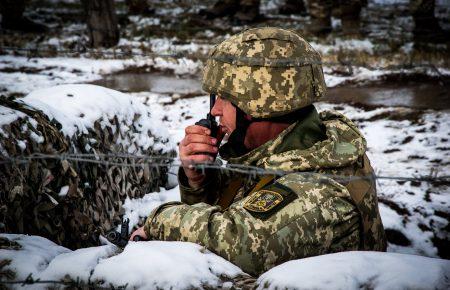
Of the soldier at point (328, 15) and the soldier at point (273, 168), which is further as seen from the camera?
the soldier at point (328, 15)

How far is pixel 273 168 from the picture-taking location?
208 centimetres

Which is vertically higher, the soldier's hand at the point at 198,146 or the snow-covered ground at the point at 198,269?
the soldier's hand at the point at 198,146

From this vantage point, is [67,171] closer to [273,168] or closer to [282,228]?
[273,168]

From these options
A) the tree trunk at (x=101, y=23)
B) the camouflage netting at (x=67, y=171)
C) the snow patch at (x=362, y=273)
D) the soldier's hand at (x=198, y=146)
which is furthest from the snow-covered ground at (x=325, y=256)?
the tree trunk at (x=101, y=23)

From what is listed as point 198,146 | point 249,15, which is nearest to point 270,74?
point 198,146

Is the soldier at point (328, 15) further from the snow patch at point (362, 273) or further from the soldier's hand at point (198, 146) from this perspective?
the snow patch at point (362, 273)

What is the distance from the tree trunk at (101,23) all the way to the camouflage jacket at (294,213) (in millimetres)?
11602

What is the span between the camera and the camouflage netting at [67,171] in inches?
105

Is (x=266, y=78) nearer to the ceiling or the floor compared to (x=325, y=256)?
nearer to the ceiling

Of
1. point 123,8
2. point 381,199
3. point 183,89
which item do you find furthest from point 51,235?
point 123,8

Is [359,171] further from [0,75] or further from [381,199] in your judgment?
[0,75]

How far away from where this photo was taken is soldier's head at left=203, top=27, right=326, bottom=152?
7.87ft

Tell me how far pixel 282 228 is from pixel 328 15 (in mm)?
15070

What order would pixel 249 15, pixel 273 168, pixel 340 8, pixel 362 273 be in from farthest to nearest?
pixel 249 15 → pixel 340 8 → pixel 273 168 → pixel 362 273
